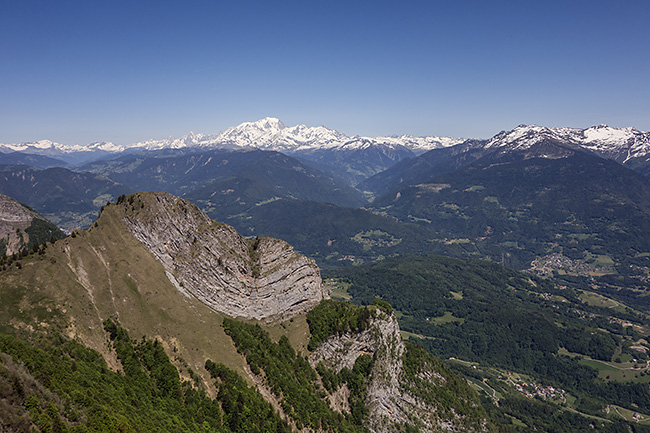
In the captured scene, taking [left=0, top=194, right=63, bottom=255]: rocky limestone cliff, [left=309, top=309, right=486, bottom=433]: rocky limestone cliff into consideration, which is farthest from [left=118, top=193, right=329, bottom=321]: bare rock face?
[left=0, top=194, right=63, bottom=255]: rocky limestone cliff

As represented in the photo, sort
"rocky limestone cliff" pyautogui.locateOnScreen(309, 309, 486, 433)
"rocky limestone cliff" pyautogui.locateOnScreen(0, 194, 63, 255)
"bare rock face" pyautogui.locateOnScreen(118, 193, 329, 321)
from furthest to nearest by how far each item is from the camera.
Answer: "rocky limestone cliff" pyautogui.locateOnScreen(0, 194, 63, 255) < "rocky limestone cliff" pyautogui.locateOnScreen(309, 309, 486, 433) < "bare rock face" pyautogui.locateOnScreen(118, 193, 329, 321)

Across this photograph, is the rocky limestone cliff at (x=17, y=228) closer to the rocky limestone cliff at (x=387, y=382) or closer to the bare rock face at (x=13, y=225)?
the bare rock face at (x=13, y=225)

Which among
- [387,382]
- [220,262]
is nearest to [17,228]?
[220,262]

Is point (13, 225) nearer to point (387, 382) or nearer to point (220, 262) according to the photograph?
point (220, 262)

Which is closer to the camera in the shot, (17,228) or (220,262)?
(220,262)

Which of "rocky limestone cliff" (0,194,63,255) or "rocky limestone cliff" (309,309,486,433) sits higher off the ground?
"rocky limestone cliff" (0,194,63,255)

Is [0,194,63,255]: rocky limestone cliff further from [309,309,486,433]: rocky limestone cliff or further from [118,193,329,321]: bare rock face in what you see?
[309,309,486,433]: rocky limestone cliff
